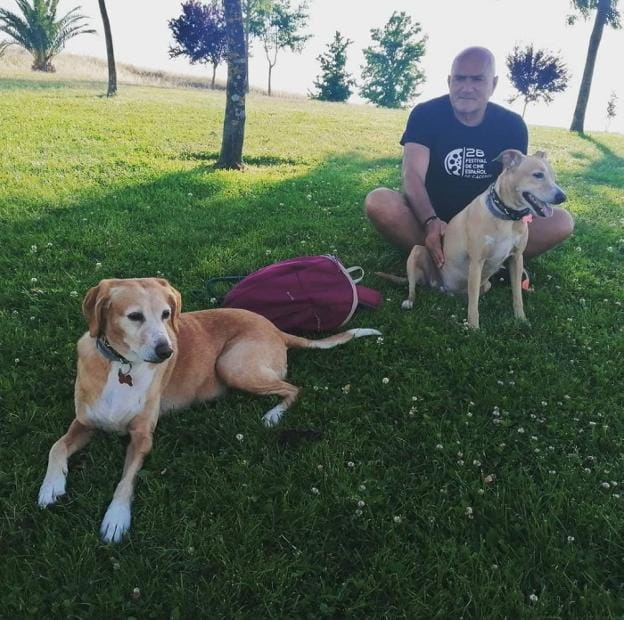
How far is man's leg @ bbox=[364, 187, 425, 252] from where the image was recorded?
562 centimetres

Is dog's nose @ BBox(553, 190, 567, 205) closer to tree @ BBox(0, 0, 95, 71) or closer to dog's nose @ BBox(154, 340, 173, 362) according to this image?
dog's nose @ BBox(154, 340, 173, 362)

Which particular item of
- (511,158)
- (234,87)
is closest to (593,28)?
(234,87)

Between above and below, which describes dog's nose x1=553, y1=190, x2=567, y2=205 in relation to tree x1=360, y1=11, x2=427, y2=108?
below

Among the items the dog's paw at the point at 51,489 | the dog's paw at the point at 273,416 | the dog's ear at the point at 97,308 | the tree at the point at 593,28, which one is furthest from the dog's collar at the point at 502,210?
the tree at the point at 593,28

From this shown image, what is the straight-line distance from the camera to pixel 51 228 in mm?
6035

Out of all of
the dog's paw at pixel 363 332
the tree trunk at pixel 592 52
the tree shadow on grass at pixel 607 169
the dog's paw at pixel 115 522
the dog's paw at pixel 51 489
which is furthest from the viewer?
the tree trunk at pixel 592 52

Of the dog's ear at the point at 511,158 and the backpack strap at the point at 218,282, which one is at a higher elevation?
the dog's ear at the point at 511,158

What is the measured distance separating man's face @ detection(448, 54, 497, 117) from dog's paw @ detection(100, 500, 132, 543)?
4.97m

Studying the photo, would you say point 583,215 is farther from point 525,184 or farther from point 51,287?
point 51,287

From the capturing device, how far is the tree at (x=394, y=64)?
5622 centimetres

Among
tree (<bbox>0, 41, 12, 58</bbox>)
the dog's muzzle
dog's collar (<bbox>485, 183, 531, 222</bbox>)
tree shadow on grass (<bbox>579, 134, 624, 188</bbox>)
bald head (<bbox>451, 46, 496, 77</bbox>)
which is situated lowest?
the dog's muzzle

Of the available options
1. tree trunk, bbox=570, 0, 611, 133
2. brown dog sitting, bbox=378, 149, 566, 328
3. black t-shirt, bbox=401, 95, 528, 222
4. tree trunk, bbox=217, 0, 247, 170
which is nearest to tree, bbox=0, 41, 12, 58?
tree trunk, bbox=217, 0, 247, 170

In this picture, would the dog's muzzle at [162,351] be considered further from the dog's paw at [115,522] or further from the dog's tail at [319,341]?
the dog's tail at [319,341]

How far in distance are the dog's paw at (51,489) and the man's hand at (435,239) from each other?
3.87 m
